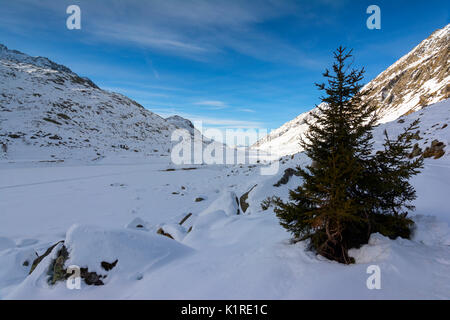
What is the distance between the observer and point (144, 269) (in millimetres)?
4449

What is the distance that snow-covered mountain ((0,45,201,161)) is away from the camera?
101ft

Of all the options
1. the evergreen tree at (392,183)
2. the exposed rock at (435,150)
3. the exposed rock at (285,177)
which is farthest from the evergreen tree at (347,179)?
the exposed rock at (435,150)

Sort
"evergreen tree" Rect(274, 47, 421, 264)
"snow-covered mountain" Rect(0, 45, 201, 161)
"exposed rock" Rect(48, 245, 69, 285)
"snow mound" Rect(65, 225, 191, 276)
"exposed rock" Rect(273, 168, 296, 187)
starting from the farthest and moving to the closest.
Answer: "snow-covered mountain" Rect(0, 45, 201, 161)
"exposed rock" Rect(273, 168, 296, 187)
"snow mound" Rect(65, 225, 191, 276)
"exposed rock" Rect(48, 245, 69, 285)
"evergreen tree" Rect(274, 47, 421, 264)

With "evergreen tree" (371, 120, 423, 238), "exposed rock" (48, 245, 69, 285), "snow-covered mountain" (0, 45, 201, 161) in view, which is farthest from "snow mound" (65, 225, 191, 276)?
"snow-covered mountain" (0, 45, 201, 161)

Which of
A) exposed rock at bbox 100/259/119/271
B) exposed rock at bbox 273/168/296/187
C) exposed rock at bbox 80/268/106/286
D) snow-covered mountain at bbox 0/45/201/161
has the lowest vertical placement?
exposed rock at bbox 80/268/106/286

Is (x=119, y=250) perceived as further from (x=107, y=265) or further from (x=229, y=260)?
(x=229, y=260)

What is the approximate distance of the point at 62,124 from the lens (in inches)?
1668

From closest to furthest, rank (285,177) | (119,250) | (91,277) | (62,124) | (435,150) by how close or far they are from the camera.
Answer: (91,277), (119,250), (435,150), (285,177), (62,124)

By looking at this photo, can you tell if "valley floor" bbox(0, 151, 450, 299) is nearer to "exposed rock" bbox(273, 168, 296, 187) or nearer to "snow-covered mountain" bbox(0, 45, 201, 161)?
"exposed rock" bbox(273, 168, 296, 187)

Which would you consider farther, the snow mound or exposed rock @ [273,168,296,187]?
exposed rock @ [273,168,296,187]

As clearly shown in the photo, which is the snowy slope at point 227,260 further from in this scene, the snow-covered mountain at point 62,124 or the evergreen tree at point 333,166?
the snow-covered mountain at point 62,124

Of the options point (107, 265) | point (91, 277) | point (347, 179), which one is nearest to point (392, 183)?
point (347, 179)

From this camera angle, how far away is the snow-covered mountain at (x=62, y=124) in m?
30.8
